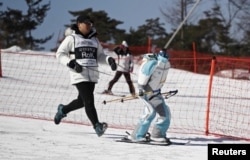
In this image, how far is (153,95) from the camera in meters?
6.72

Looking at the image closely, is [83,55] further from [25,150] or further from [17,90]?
[17,90]

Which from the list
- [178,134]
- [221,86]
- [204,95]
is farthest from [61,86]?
[178,134]

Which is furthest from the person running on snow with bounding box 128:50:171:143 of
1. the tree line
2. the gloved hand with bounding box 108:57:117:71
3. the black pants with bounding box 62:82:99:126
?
the tree line

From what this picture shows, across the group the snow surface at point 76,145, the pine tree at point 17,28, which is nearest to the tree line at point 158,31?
the pine tree at point 17,28

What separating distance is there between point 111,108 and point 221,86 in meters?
7.29

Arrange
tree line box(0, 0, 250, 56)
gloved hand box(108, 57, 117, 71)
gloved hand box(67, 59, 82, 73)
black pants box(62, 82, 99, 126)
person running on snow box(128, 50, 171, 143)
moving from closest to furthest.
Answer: gloved hand box(67, 59, 82, 73) → person running on snow box(128, 50, 171, 143) → black pants box(62, 82, 99, 126) → gloved hand box(108, 57, 117, 71) → tree line box(0, 0, 250, 56)

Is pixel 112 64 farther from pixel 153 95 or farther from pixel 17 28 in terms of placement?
pixel 17 28

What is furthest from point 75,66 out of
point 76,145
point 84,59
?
point 76,145

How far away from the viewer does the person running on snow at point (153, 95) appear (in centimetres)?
669

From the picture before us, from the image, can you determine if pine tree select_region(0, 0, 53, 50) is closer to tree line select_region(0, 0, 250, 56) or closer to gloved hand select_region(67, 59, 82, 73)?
tree line select_region(0, 0, 250, 56)

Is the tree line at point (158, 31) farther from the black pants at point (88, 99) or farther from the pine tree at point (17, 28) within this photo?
the black pants at point (88, 99)

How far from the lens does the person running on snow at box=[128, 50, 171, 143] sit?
669 centimetres

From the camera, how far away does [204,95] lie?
14.9 m

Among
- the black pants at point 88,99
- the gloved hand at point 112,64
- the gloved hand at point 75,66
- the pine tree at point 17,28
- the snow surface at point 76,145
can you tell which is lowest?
the snow surface at point 76,145
